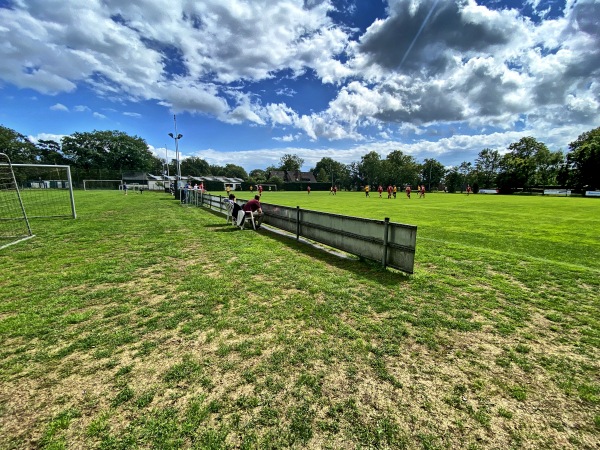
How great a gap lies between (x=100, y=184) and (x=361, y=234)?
83.7 metres

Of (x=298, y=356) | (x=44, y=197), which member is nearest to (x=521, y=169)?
(x=298, y=356)

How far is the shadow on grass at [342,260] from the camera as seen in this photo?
551 centimetres

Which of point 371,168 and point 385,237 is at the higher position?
point 371,168

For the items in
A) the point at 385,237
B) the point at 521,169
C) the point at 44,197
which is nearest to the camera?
the point at 385,237

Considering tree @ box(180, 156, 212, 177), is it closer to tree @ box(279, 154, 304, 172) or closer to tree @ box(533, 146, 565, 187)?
tree @ box(279, 154, 304, 172)

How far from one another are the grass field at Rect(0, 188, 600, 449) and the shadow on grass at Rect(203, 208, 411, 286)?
12 centimetres

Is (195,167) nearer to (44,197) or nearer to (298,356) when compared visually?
(44,197)

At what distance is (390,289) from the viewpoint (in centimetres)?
487

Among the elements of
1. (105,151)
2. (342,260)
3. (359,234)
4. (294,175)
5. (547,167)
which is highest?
(105,151)

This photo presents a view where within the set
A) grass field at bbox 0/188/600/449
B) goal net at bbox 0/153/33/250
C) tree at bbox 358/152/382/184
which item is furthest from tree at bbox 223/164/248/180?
grass field at bbox 0/188/600/449

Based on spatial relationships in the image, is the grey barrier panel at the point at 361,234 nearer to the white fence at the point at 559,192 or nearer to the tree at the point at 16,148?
the white fence at the point at 559,192

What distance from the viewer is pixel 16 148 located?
257 feet

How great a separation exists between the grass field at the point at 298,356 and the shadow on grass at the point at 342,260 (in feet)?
0.38

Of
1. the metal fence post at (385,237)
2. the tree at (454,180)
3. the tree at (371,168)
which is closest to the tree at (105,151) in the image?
the tree at (371,168)
